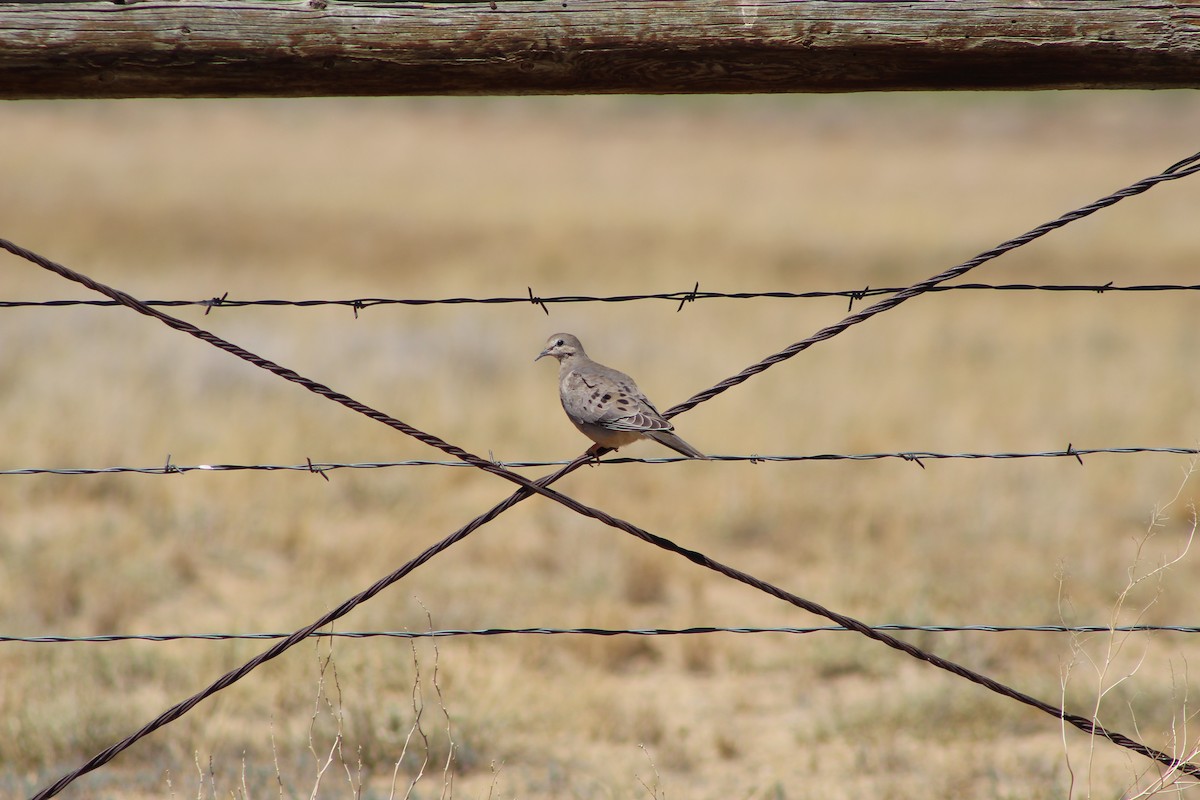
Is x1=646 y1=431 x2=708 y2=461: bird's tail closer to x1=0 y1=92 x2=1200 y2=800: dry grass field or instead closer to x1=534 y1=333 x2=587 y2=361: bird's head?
x1=0 y1=92 x2=1200 y2=800: dry grass field

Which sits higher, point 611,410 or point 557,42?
point 557,42

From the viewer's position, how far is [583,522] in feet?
29.3

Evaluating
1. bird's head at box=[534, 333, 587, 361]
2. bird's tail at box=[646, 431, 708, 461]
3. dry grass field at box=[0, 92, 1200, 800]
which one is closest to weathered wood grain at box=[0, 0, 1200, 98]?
bird's tail at box=[646, 431, 708, 461]

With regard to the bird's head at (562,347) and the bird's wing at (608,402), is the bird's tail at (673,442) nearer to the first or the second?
the bird's wing at (608,402)

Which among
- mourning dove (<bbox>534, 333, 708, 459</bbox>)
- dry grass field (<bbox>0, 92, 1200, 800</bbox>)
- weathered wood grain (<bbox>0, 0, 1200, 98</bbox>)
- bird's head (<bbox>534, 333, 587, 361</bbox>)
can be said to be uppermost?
weathered wood grain (<bbox>0, 0, 1200, 98</bbox>)

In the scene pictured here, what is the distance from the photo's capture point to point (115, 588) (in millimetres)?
7371

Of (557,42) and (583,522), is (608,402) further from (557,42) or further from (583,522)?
(583,522)

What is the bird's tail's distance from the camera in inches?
159

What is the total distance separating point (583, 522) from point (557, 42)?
599 centimetres

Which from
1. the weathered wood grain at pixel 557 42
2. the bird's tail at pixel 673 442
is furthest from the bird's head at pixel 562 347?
the weathered wood grain at pixel 557 42

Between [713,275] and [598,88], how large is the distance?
16522 mm

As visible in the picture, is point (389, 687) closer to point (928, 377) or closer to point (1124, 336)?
point (928, 377)

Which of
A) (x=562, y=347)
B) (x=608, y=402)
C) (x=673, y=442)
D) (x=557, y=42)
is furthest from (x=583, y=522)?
(x=557, y=42)

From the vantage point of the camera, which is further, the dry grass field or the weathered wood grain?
the dry grass field
